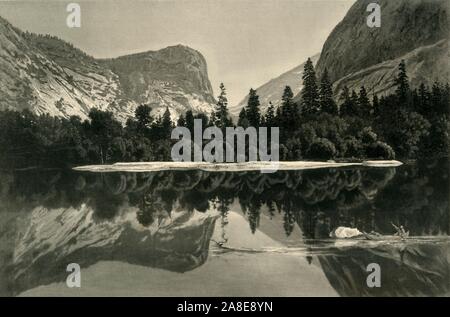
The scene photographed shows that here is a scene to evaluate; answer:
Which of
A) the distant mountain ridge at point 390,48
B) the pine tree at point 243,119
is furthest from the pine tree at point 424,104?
the distant mountain ridge at point 390,48

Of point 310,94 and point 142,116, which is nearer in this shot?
point 142,116

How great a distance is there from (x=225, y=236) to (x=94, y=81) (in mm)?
124702

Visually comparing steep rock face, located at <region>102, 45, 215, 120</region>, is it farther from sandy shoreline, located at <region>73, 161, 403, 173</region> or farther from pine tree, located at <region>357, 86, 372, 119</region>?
sandy shoreline, located at <region>73, 161, 403, 173</region>

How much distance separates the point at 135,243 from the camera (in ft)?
84.3

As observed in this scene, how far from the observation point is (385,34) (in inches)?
5935

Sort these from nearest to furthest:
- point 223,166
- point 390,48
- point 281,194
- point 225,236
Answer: point 225,236
point 281,194
point 223,166
point 390,48

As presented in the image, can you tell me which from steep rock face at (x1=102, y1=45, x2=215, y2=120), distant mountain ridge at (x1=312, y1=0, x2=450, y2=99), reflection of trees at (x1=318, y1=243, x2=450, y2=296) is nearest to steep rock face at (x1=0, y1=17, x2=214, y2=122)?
steep rock face at (x1=102, y1=45, x2=215, y2=120)

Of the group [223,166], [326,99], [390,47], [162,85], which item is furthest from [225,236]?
[390,47]

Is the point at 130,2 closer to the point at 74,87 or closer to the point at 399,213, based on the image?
the point at 399,213

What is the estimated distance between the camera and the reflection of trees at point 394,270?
18828mm

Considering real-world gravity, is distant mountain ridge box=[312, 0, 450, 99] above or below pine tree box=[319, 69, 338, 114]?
above

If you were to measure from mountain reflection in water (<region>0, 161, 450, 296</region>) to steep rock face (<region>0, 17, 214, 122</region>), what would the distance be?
67.8 meters

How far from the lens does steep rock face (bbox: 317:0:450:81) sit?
133 metres

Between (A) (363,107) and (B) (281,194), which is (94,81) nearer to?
(A) (363,107)
